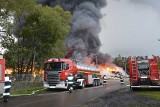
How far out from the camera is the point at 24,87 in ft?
105

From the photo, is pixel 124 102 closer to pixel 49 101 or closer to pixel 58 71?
pixel 49 101

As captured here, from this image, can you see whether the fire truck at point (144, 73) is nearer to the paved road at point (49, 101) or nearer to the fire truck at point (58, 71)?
the paved road at point (49, 101)

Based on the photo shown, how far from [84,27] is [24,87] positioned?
5976 cm

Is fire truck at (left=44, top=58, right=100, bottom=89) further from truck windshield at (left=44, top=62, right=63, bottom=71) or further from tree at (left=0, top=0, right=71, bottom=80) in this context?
tree at (left=0, top=0, right=71, bottom=80)

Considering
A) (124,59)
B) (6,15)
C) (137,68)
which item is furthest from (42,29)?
(124,59)

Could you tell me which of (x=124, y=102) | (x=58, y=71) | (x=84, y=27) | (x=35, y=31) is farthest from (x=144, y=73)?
(x=84, y=27)

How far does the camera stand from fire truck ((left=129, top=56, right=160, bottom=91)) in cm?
2844

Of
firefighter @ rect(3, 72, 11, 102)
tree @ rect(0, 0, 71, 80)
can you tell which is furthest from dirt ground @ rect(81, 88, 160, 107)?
tree @ rect(0, 0, 71, 80)

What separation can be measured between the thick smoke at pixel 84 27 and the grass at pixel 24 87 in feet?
172

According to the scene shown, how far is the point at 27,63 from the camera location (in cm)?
4716

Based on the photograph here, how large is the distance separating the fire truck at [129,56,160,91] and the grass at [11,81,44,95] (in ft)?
30.1

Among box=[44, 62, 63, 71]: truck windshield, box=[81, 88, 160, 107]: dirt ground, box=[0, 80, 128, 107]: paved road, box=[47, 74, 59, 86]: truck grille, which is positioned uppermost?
box=[44, 62, 63, 71]: truck windshield

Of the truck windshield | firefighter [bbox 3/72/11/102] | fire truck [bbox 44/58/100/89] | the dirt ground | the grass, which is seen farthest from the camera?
the truck windshield

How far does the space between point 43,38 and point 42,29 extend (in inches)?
54.4
